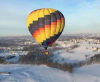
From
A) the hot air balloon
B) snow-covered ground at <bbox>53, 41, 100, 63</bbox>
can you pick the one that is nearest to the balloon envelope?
the hot air balloon

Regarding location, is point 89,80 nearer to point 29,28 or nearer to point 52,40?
point 52,40

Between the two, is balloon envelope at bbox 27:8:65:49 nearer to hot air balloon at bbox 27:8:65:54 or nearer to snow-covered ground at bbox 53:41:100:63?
hot air balloon at bbox 27:8:65:54

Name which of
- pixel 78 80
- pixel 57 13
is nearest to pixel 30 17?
pixel 57 13

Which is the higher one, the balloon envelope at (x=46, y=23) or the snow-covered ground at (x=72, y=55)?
the balloon envelope at (x=46, y=23)

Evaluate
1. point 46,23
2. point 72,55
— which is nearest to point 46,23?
point 46,23

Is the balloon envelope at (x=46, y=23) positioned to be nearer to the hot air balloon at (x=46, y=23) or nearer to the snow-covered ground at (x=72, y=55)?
the hot air balloon at (x=46, y=23)

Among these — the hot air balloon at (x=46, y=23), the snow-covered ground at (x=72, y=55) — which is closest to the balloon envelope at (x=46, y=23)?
the hot air balloon at (x=46, y=23)

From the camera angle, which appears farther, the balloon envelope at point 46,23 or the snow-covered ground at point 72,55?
the snow-covered ground at point 72,55
